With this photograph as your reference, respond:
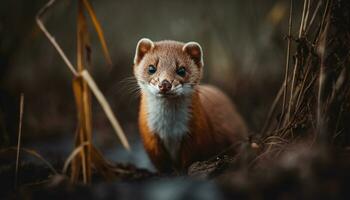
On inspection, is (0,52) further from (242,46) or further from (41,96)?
(242,46)

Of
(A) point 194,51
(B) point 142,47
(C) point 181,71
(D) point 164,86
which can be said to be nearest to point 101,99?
(D) point 164,86

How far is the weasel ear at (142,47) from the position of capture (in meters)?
4.41

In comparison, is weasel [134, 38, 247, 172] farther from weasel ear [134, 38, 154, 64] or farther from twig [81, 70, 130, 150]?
twig [81, 70, 130, 150]

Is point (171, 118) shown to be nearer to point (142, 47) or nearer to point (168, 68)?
point (168, 68)

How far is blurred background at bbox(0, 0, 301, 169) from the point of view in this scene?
17.3 feet

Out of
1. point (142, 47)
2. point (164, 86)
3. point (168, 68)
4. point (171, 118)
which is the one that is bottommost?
point (171, 118)

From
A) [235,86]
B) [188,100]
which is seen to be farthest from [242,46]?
[188,100]

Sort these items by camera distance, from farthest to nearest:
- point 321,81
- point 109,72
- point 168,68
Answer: point 109,72 → point 168,68 → point 321,81

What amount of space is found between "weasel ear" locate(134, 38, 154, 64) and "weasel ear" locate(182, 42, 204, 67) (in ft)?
1.04

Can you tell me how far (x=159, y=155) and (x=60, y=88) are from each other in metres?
3.67

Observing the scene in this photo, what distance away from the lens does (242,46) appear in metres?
10.0

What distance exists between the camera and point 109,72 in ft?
24.3

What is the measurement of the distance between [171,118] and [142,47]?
2.34ft

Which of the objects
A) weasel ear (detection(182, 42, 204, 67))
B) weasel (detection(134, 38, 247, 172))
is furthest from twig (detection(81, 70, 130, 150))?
weasel ear (detection(182, 42, 204, 67))
